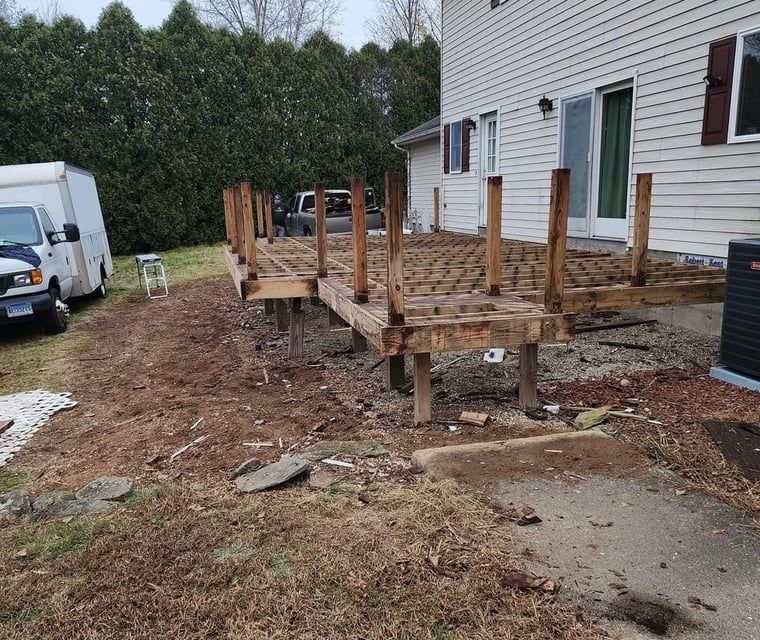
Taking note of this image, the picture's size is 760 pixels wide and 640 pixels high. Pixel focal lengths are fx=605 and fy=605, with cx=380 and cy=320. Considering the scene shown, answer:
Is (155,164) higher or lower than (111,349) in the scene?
higher

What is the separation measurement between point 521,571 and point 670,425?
214 cm

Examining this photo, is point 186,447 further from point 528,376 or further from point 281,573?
point 528,376

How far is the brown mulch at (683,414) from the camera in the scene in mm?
3275

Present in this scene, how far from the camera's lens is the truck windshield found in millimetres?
8656

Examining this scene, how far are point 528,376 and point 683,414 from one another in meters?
1.09

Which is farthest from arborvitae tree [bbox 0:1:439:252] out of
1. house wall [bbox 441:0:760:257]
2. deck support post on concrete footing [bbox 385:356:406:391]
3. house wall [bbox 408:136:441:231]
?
deck support post on concrete footing [bbox 385:356:406:391]

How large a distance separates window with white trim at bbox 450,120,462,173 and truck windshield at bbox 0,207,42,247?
25.4ft

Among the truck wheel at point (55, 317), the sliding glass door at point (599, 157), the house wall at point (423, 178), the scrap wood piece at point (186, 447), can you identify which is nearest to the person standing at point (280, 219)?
the house wall at point (423, 178)

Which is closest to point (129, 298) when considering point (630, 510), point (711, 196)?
point (711, 196)

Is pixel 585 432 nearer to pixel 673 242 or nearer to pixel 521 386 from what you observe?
pixel 521 386

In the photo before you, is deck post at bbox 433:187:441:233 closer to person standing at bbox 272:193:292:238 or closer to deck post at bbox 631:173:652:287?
person standing at bbox 272:193:292:238

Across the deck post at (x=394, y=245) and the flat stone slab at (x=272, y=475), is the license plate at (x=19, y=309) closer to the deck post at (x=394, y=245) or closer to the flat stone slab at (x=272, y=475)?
the flat stone slab at (x=272, y=475)

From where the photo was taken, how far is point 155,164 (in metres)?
18.3

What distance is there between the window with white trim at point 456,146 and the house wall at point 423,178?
343 centimetres
